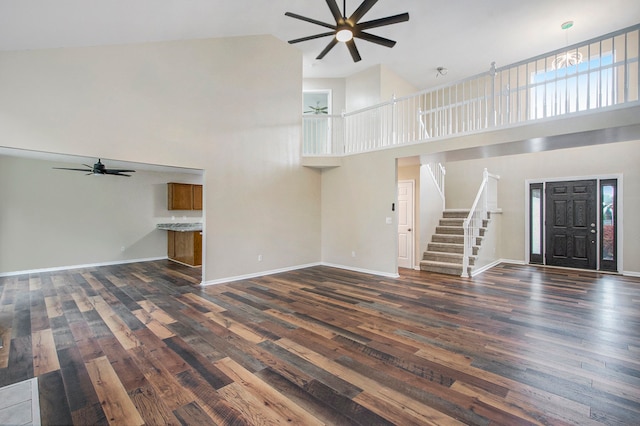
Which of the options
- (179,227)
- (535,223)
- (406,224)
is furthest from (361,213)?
(179,227)

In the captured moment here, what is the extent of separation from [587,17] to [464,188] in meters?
4.42

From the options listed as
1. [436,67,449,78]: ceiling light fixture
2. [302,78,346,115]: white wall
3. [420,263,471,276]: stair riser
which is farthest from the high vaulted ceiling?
[420,263,471,276]: stair riser

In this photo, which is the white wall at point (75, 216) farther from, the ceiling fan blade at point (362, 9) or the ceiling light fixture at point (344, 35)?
the ceiling fan blade at point (362, 9)

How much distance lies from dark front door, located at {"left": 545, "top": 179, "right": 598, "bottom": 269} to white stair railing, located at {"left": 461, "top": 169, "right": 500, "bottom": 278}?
4.05ft

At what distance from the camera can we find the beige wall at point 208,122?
3844mm

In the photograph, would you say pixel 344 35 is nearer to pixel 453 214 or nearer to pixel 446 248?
pixel 446 248

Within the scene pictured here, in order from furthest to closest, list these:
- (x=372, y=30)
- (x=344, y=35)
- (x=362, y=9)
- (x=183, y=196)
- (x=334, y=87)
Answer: (x=183, y=196)
(x=334, y=87)
(x=372, y=30)
(x=344, y=35)
(x=362, y=9)

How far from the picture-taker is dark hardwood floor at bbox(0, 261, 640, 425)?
6.54 feet

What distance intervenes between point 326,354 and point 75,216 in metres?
7.41

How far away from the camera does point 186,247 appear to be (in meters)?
7.46

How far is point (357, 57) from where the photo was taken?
15.3 ft

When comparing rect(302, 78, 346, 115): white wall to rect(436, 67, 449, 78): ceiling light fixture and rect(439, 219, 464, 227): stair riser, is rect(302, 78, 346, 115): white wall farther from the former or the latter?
rect(439, 219, 464, 227): stair riser

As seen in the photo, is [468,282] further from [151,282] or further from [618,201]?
[151,282]

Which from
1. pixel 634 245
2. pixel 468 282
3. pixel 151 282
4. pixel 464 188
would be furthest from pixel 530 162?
pixel 151 282
